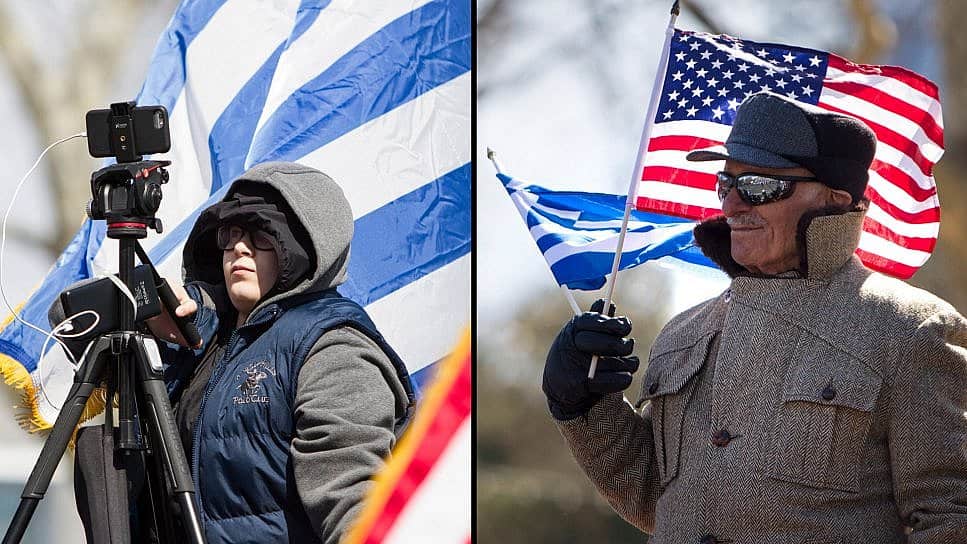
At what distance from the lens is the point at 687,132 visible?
322 centimetres

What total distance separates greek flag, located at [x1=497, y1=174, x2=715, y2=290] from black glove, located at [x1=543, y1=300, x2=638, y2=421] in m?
0.46

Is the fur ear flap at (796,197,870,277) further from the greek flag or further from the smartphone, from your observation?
the smartphone

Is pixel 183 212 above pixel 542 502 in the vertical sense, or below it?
above

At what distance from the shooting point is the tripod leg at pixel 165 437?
2639 millimetres

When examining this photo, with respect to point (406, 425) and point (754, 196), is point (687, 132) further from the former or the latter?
point (406, 425)

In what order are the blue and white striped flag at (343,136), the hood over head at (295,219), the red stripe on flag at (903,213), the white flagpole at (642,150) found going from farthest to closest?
the blue and white striped flag at (343,136) < the red stripe on flag at (903,213) < the hood over head at (295,219) < the white flagpole at (642,150)

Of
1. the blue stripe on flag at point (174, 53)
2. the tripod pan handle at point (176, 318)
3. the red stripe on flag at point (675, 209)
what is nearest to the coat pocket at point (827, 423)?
the red stripe on flag at point (675, 209)

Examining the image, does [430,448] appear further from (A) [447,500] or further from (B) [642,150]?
(B) [642,150]

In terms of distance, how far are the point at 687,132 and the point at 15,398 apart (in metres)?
1.65

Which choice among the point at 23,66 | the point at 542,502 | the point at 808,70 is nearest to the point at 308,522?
the point at 808,70

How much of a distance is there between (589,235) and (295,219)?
713mm

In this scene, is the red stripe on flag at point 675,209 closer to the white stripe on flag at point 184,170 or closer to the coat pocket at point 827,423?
the coat pocket at point 827,423

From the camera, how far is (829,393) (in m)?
2.56

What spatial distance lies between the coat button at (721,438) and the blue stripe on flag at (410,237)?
3.04 feet
